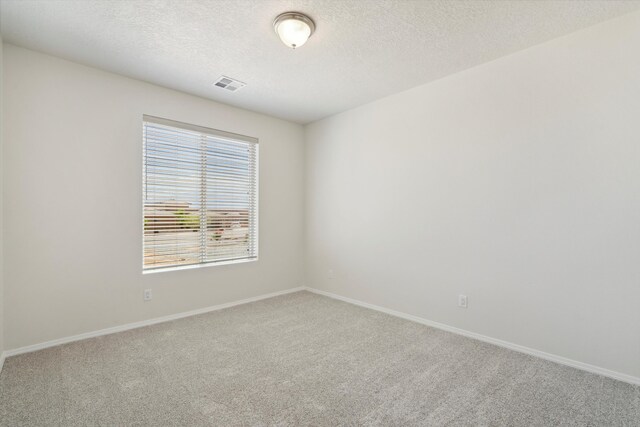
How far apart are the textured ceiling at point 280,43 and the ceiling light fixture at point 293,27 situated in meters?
0.05

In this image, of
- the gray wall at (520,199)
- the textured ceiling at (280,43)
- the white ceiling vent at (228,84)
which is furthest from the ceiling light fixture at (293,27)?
the gray wall at (520,199)

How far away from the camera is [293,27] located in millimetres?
2303

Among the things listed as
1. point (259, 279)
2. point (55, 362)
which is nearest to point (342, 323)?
point (259, 279)

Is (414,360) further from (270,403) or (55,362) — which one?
(55,362)

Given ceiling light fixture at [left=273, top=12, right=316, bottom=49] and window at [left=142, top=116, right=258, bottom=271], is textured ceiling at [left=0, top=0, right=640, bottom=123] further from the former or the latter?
window at [left=142, top=116, right=258, bottom=271]

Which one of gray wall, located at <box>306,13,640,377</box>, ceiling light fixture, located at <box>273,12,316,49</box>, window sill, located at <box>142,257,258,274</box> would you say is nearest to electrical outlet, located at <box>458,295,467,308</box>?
gray wall, located at <box>306,13,640,377</box>

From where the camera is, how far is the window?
3.50 m

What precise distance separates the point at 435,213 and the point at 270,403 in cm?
245

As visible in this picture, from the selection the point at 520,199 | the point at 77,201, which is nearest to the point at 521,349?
the point at 520,199

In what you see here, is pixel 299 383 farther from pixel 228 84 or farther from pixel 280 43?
pixel 228 84

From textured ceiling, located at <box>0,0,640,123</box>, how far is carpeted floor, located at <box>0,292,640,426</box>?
8.69 feet

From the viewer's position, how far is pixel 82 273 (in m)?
3.01

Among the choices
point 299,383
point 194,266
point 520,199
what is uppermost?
point 520,199

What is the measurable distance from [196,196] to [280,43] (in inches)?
82.8
